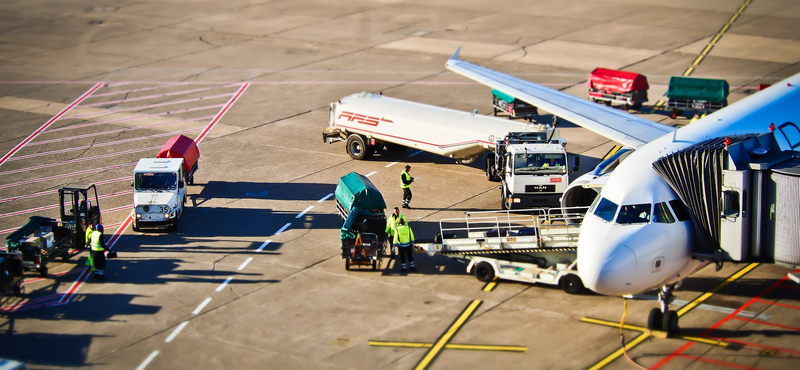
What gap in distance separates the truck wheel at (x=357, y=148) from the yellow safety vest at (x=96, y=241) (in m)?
15.0

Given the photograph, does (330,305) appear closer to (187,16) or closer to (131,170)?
(131,170)

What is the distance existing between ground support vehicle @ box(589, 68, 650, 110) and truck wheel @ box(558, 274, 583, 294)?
2338 cm

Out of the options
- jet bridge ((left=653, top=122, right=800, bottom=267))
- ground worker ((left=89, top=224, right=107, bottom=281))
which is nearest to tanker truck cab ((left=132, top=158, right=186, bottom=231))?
ground worker ((left=89, top=224, right=107, bottom=281))

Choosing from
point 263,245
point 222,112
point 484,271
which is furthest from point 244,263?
point 222,112

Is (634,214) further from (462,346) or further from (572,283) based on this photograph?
(462,346)

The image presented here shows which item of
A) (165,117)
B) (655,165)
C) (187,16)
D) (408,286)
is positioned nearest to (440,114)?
(408,286)

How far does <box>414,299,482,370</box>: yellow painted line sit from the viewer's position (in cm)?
1903

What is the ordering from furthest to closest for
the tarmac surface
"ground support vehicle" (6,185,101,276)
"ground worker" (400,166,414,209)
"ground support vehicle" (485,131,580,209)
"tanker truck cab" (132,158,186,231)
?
1. "ground worker" (400,166,414,209)
2. "ground support vehicle" (485,131,580,209)
3. "tanker truck cab" (132,158,186,231)
4. "ground support vehicle" (6,185,101,276)
5. the tarmac surface

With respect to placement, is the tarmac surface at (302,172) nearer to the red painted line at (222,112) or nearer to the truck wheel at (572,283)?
the red painted line at (222,112)

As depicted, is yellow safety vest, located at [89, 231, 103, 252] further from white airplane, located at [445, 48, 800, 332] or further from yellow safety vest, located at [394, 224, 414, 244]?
white airplane, located at [445, 48, 800, 332]

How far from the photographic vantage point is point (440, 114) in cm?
3500

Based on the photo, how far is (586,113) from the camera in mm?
33531

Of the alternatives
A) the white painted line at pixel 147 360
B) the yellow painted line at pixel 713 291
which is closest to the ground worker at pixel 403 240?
the white painted line at pixel 147 360

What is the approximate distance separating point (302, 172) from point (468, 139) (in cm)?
820
